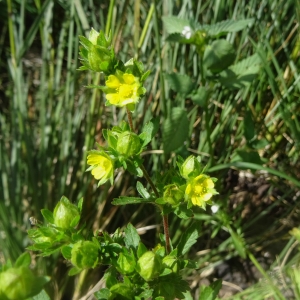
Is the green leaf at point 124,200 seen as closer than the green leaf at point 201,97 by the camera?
Yes

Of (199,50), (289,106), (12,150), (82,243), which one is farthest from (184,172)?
(12,150)

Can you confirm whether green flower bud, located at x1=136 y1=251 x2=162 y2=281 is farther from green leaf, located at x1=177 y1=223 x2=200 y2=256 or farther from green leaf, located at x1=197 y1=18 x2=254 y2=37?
green leaf, located at x1=197 y1=18 x2=254 y2=37

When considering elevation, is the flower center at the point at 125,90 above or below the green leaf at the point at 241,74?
above

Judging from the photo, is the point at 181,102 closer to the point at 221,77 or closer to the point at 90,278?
the point at 221,77

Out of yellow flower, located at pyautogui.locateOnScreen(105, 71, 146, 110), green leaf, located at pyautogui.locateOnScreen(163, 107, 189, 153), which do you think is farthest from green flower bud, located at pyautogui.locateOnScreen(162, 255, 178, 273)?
green leaf, located at pyautogui.locateOnScreen(163, 107, 189, 153)

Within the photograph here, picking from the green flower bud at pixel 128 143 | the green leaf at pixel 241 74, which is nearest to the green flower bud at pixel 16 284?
the green flower bud at pixel 128 143

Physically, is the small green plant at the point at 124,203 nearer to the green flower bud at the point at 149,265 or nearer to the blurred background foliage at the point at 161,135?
the green flower bud at the point at 149,265
